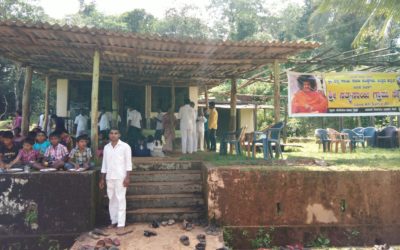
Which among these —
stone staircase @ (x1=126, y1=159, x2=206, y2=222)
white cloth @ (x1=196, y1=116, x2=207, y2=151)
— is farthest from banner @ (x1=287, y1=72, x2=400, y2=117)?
stone staircase @ (x1=126, y1=159, x2=206, y2=222)

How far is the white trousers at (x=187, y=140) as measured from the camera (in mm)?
10109

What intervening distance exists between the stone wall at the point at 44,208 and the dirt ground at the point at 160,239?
0.60 metres

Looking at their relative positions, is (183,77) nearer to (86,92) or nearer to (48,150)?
(86,92)

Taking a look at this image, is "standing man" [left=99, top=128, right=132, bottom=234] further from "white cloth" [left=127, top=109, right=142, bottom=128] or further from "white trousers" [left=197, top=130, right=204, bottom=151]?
"white trousers" [left=197, top=130, right=204, bottom=151]

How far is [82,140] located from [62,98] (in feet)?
20.4

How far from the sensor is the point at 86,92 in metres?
12.3

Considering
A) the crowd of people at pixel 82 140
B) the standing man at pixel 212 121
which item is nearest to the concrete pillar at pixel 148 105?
the crowd of people at pixel 82 140

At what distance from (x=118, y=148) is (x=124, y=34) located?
2.29 meters

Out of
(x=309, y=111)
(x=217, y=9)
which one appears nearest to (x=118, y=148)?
(x=309, y=111)

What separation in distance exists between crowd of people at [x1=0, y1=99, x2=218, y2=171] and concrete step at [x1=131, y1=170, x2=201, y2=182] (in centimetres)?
101

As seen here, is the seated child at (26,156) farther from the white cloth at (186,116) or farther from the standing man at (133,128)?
the white cloth at (186,116)

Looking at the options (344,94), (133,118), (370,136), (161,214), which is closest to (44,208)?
(161,214)

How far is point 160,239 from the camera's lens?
547 cm

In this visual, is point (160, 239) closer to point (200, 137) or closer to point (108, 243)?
point (108, 243)
